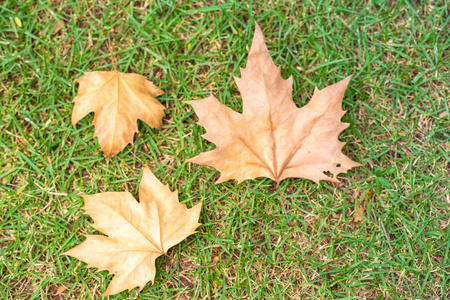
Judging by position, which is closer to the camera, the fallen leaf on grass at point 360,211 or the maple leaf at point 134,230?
the maple leaf at point 134,230

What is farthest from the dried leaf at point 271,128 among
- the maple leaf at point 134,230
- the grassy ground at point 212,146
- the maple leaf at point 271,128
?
the maple leaf at point 134,230

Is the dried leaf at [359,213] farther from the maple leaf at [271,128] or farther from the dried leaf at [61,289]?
the dried leaf at [61,289]

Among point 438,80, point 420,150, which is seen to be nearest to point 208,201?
point 420,150

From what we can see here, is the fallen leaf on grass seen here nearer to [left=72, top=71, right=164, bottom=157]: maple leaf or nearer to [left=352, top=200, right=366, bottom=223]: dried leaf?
[left=352, top=200, right=366, bottom=223]: dried leaf

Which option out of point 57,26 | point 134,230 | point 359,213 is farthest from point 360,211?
point 57,26

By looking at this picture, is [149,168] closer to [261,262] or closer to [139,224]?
[139,224]

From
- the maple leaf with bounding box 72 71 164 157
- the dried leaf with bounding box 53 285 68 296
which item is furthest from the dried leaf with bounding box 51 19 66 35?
the dried leaf with bounding box 53 285 68 296
